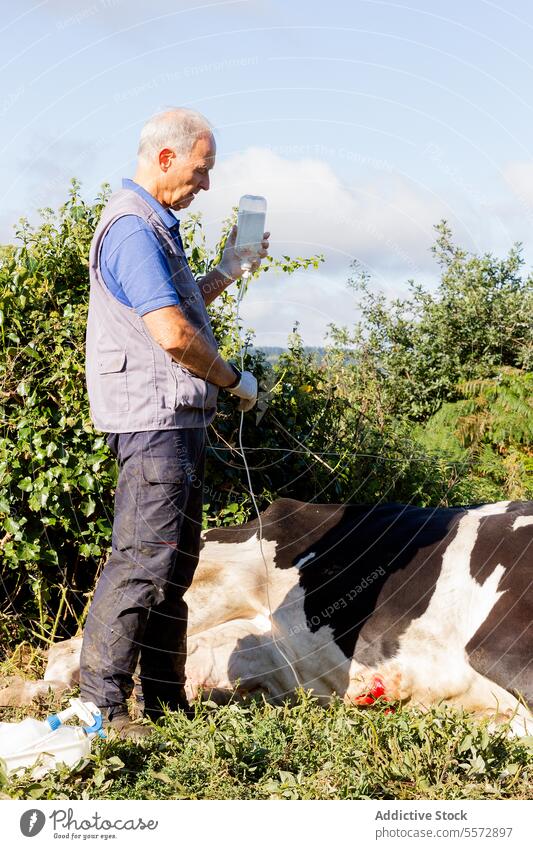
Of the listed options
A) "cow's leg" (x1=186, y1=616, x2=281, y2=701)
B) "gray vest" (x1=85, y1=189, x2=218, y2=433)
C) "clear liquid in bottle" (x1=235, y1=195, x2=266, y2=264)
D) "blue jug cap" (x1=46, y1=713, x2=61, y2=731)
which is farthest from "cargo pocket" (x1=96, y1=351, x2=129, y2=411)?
"cow's leg" (x1=186, y1=616, x2=281, y2=701)

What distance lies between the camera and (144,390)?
375cm

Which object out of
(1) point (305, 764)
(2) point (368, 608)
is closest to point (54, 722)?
(1) point (305, 764)

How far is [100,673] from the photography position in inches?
148

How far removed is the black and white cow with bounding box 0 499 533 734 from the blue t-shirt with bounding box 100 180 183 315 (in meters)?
1.97

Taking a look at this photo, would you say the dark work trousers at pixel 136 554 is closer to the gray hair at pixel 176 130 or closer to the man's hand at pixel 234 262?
the man's hand at pixel 234 262

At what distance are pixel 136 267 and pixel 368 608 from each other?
7.07 feet

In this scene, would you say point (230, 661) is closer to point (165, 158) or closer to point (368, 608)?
point (368, 608)

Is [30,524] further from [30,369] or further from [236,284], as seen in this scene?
[236,284]

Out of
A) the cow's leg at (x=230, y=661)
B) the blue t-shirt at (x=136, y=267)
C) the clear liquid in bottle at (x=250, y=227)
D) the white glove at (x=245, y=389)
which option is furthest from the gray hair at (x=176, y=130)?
the cow's leg at (x=230, y=661)

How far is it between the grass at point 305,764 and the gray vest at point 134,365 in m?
1.19

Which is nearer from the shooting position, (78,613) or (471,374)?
(78,613)
